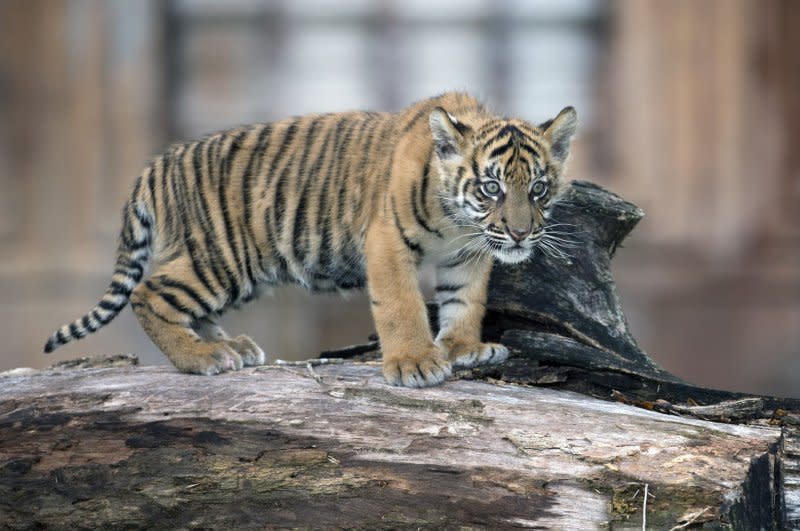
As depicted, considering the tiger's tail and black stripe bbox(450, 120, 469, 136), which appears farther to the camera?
the tiger's tail

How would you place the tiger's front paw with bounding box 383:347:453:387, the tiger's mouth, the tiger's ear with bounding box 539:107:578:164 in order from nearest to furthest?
the tiger's front paw with bounding box 383:347:453:387, the tiger's mouth, the tiger's ear with bounding box 539:107:578:164

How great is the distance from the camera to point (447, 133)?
4848mm

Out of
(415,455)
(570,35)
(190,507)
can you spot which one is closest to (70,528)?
(190,507)

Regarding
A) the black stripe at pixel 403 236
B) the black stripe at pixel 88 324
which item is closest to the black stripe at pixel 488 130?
the black stripe at pixel 403 236

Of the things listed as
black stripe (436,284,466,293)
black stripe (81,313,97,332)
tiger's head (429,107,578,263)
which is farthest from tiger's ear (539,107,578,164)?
black stripe (81,313,97,332)

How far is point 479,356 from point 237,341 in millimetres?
1119

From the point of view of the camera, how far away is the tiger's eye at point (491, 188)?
4.77 m

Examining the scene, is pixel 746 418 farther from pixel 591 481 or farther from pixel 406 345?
pixel 406 345

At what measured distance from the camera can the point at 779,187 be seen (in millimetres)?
10977

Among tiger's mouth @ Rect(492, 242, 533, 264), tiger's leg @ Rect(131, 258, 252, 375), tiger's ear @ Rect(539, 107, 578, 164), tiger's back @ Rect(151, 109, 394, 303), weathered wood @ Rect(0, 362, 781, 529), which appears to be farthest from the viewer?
tiger's back @ Rect(151, 109, 394, 303)

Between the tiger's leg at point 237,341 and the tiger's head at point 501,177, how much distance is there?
3.42 feet

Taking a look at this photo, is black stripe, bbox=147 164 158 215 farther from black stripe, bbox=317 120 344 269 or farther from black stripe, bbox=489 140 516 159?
black stripe, bbox=489 140 516 159

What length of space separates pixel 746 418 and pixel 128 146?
7.85m

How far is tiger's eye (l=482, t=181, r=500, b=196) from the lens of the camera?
188 inches
